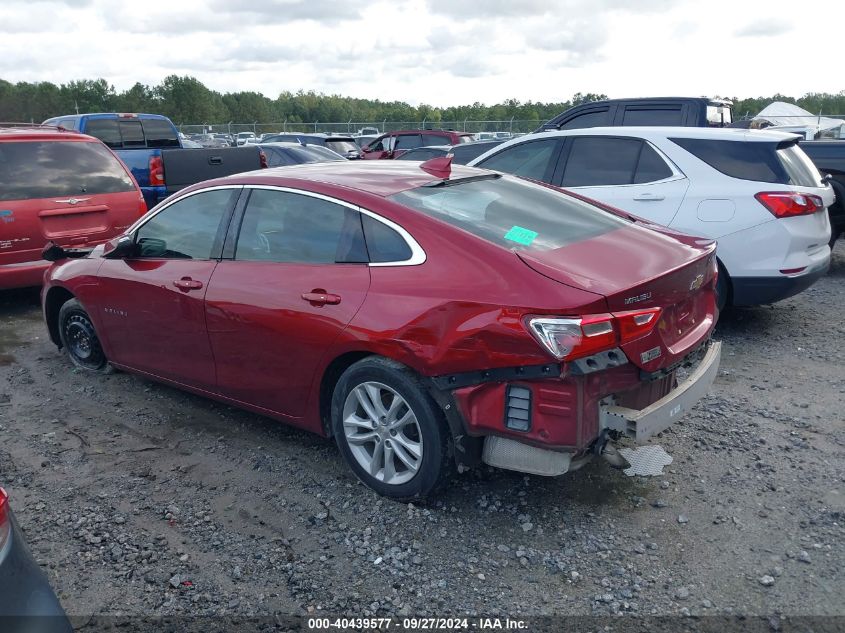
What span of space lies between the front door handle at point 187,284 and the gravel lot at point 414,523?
932 mm

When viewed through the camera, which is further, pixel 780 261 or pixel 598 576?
pixel 780 261

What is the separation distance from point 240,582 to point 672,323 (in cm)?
227

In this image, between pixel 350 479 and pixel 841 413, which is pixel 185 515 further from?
pixel 841 413

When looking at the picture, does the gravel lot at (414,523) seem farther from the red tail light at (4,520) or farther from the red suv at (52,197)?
the red suv at (52,197)

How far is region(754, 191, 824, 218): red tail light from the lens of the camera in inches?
227

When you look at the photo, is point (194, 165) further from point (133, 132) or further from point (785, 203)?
point (785, 203)

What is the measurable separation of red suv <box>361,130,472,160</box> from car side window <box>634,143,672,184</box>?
494 inches

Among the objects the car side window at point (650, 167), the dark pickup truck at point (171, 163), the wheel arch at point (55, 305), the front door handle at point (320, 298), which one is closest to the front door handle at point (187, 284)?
the front door handle at point (320, 298)

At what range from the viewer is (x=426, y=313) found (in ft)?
11.0

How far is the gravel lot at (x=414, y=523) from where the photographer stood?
119 inches

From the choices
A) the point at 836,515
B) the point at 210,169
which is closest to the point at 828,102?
the point at 210,169

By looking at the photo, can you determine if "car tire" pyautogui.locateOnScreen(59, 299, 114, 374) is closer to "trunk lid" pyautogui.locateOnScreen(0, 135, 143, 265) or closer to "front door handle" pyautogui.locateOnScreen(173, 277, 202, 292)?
"front door handle" pyautogui.locateOnScreen(173, 277, 202, 292)

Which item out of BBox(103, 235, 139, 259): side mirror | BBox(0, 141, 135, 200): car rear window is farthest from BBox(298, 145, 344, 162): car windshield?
BBox(103, 235, 139, 259): side mirror

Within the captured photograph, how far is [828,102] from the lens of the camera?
131 feet
